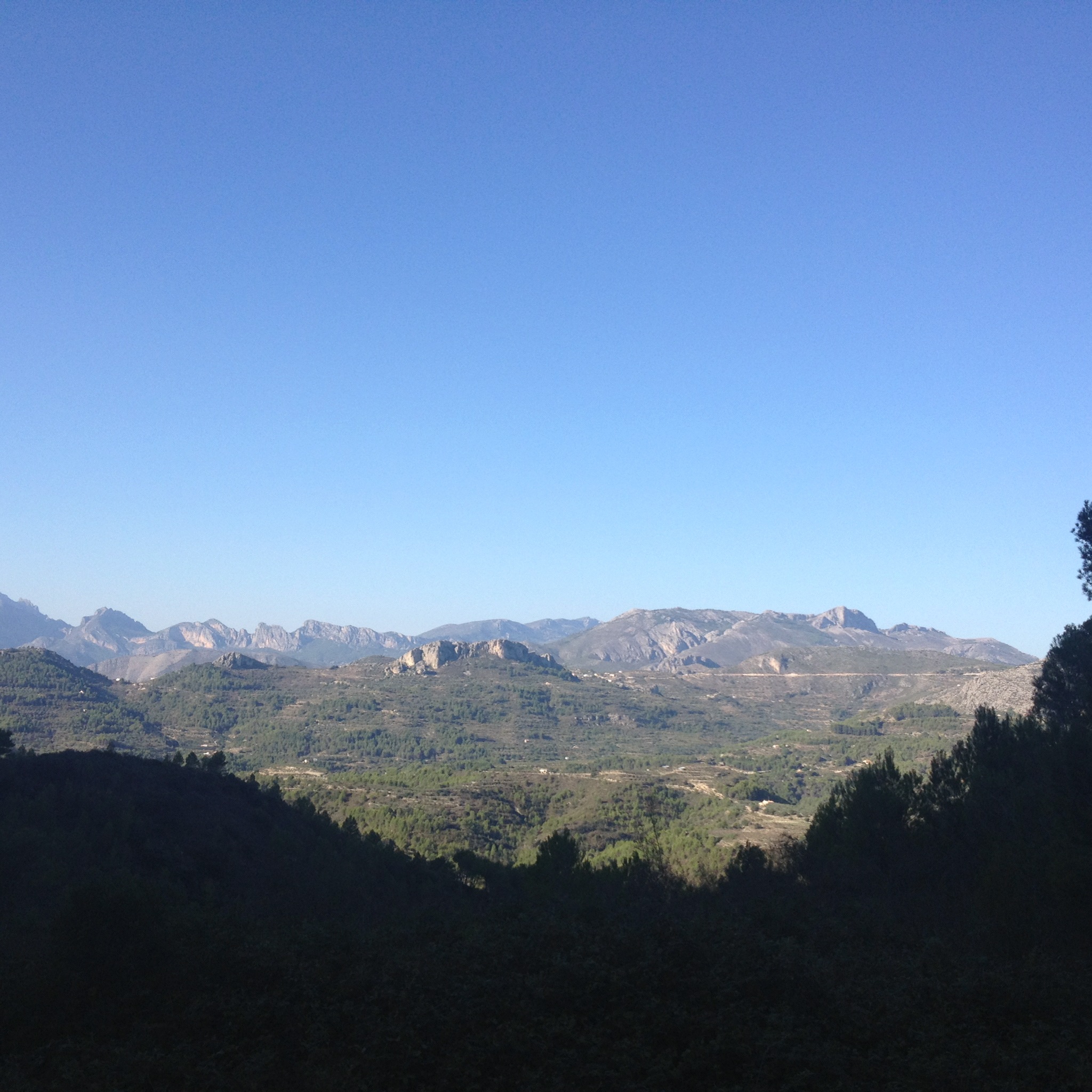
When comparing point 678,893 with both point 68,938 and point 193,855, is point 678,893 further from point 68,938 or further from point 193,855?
point 68,938

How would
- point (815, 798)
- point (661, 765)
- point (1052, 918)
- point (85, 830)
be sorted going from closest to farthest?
point (1052, 918) → point (85, 830) → point (815, 798) → point (661, 765)

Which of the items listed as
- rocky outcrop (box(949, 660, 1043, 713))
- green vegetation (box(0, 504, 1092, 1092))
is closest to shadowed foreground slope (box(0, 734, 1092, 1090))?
green vegetation (box(0, 504, 1092, 1092))

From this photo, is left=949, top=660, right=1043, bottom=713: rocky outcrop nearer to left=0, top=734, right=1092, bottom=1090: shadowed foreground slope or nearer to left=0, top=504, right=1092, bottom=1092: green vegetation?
left=0, top=504, right=1092, bottom=1092: green vegetation

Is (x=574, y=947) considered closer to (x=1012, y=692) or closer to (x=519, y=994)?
(x=519, y=994)

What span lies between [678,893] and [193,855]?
95.2 ft

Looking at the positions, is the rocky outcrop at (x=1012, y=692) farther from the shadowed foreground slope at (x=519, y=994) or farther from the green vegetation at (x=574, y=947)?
the shadowed foreground slope at (x=519, y=994)

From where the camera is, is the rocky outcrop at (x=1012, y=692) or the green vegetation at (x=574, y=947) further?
the rocky outcrop at (x=1012, y=692)

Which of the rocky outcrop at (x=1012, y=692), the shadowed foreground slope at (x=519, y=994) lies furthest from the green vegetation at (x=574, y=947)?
the rocky outcrop at (x=1012, y=692)

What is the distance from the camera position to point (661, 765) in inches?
7805

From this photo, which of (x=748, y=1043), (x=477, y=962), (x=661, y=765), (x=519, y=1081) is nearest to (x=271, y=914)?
(x=477, y=962)

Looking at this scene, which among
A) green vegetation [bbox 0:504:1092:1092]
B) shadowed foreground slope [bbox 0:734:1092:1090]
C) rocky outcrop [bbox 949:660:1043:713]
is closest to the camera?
shadowed foreground slope [bbox 0:734:1092:1090]

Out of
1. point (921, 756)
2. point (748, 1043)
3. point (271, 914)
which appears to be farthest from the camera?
point (921, 756)

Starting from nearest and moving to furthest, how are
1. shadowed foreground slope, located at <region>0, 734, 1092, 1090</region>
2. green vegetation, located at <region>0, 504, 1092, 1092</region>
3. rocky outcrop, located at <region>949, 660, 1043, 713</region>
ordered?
shadowed foreground slope, located at <region>0, 734, 1092, 1090</region>, green vegetation, located at <region>0, 504, 1092, 1092</region>, rocky outcrop, located at <region>949, 660, 1043, 713</region>

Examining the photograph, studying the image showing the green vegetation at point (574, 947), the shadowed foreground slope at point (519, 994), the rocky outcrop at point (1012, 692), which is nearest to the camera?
the shadowed foreground slope at point (519, 994)
